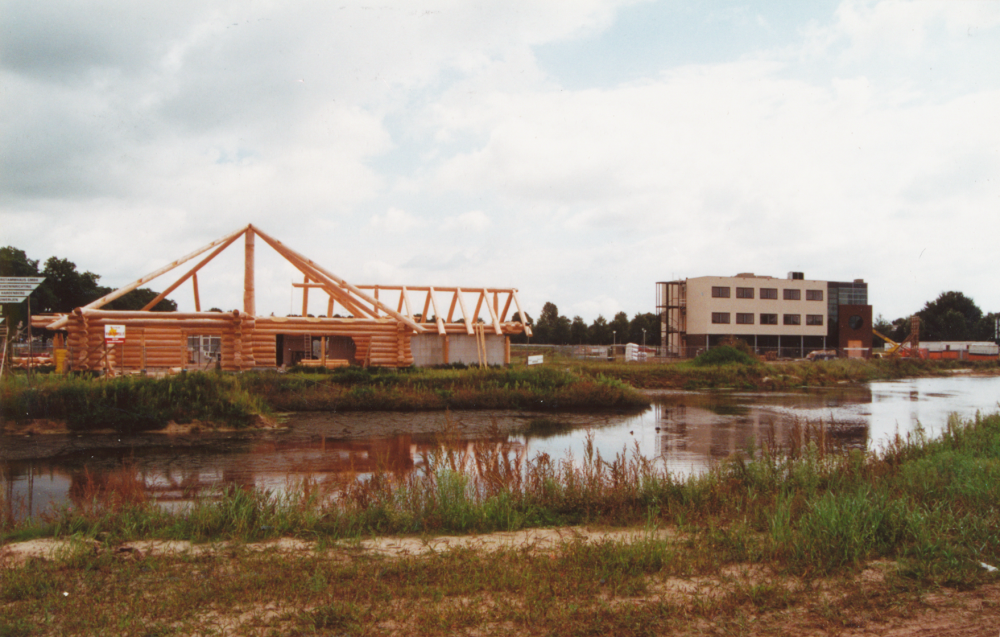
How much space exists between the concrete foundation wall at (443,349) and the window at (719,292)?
119 feet

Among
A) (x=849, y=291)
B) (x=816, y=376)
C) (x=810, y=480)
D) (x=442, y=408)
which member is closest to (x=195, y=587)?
(x=810, y=480)

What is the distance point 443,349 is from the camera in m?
32.0

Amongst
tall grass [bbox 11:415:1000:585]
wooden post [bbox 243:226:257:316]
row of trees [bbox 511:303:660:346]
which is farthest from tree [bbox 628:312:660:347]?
tall grass [bbox 11:415:1000:585]

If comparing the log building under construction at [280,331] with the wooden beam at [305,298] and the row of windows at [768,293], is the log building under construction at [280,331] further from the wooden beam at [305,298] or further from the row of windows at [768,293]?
the row of windows at [768,293]

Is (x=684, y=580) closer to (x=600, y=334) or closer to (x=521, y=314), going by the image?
(x=521, y=314)

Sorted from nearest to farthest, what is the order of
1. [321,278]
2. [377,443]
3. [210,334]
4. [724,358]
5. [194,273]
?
[377,443] → [210,334] → [194,273] → [321,278] → [724,358]

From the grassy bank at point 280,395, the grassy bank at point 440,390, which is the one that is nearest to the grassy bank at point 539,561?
the grassy bank at point 280,395

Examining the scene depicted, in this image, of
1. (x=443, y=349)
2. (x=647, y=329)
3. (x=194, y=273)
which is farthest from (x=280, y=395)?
(x=647, y=329)

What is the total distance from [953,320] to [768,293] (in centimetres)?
4124

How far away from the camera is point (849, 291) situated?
2975 inches

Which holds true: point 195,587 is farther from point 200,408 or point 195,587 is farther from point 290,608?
point 200,408

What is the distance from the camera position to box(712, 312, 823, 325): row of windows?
207 ft

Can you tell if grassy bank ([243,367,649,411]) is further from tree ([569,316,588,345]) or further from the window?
tree ([569,316,588,345])

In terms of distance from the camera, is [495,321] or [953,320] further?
[953,320]
